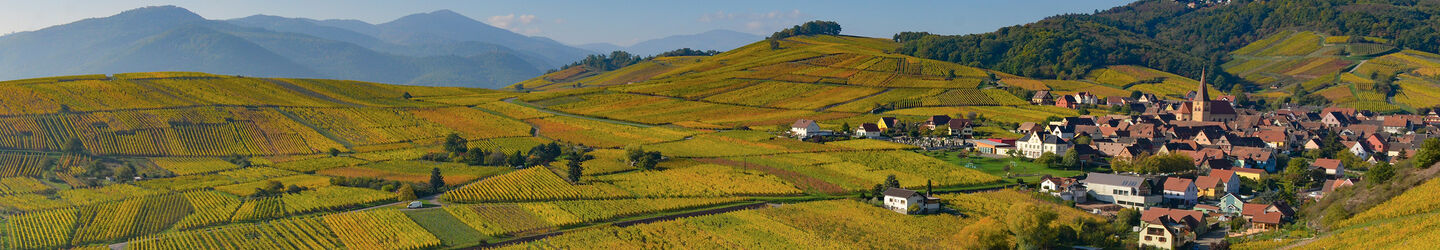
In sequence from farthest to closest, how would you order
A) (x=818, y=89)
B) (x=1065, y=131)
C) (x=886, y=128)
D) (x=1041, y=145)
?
(x=818, y=89) < (x=886, y=128) < (x=1065, y=131) < (x=1041, y=145)

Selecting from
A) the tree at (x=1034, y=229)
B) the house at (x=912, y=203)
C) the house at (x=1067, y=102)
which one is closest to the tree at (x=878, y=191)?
the house at (x=912, y=203)

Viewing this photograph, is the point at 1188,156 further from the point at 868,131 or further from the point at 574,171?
the point at 574,171

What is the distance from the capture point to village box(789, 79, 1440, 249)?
157 feet

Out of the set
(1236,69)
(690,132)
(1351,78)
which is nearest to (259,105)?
(690,132)

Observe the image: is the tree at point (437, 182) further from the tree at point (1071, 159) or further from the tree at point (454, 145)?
the tree at point (1071, 159)

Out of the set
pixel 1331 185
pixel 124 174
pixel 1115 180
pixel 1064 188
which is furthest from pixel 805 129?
pixel 124 174

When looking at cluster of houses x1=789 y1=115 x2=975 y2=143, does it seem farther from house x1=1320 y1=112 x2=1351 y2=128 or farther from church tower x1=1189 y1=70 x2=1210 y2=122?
house x1=1320 y1=112 x2=1351 y2=128

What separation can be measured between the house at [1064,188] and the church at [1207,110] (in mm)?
53365

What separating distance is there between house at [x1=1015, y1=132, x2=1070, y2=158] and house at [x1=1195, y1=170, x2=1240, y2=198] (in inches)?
533

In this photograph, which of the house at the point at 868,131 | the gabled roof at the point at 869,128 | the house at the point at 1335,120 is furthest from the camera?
the house at the point at 1335,120

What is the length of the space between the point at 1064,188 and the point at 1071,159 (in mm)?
12142

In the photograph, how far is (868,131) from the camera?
289 feet

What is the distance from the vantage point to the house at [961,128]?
288ft

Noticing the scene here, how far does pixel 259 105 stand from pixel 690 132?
46309 mm
